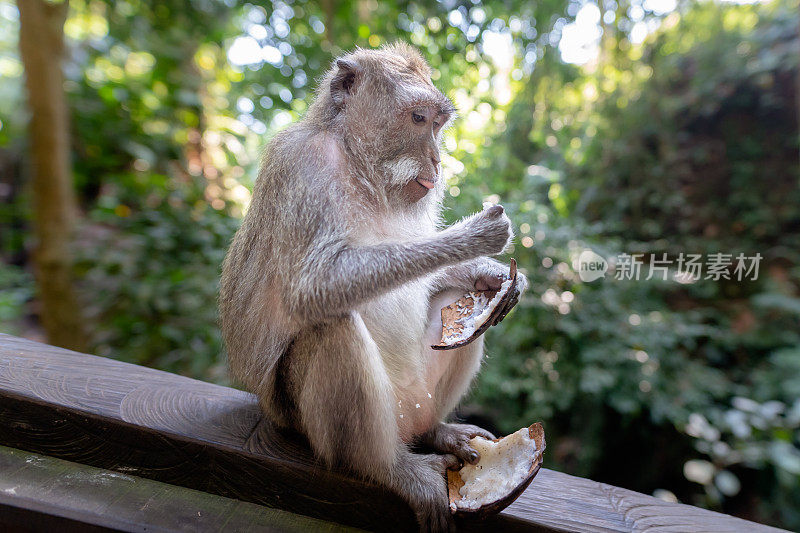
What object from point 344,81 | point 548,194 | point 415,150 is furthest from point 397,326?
point 548,194

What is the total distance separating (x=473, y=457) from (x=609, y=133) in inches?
170

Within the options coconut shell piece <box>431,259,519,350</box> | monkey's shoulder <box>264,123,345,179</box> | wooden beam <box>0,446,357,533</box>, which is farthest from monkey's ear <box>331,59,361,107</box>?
wooden beam <box>0,446,357,533</box>

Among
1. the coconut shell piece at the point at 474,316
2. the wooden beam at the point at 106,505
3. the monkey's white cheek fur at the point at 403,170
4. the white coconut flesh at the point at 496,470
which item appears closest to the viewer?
the wooden beam at the point at 106,505

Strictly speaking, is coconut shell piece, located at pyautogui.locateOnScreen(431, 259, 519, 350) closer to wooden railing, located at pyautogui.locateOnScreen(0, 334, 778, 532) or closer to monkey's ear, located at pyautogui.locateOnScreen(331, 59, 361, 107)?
wooden railing, located at pyautogui.locateOnScreen(0, 334, 778, 532)

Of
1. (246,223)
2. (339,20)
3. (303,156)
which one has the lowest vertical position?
(246,223)

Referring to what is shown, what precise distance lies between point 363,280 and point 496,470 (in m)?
0.73

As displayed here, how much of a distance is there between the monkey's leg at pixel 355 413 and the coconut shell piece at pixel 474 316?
233 mm

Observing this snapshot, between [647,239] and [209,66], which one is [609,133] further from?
[209,66]

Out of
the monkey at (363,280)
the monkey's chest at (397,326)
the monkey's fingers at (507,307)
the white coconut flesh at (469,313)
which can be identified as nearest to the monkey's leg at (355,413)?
the monkey at (363,280)

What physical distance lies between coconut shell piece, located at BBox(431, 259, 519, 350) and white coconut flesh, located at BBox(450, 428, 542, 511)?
0.36 m

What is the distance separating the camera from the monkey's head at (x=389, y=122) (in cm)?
184

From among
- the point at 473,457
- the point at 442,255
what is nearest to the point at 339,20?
the point at 442,255

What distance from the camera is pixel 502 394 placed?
13.1 feet

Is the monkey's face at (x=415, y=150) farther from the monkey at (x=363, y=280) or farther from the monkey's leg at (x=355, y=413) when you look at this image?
the monkey's leg at (x=355, y=413)
